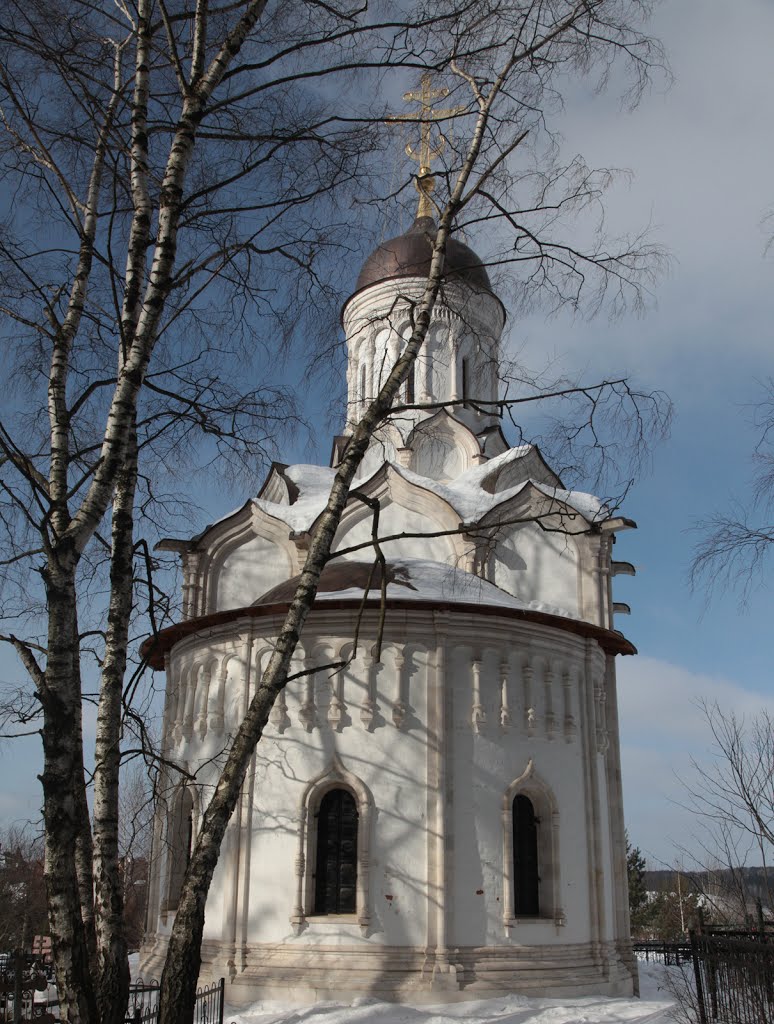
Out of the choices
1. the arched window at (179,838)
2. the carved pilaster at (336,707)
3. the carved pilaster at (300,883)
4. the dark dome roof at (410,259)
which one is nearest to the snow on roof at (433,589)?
the carved pilaster at (336,707)

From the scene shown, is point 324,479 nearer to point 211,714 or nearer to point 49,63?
point 211,714

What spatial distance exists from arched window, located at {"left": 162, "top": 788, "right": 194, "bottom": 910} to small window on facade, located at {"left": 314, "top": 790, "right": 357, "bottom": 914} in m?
1.98

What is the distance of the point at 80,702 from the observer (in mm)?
5535

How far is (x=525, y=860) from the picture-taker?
10.7 meters

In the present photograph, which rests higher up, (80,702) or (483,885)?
(80,702)

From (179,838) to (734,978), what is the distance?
675 cm

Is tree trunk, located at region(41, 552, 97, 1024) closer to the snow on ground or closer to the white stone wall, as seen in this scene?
the snow on ground

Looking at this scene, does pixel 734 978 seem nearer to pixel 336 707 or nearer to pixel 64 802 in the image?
pixel 336 707

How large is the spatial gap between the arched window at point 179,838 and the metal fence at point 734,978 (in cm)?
608

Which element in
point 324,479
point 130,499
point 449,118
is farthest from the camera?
point 324,479

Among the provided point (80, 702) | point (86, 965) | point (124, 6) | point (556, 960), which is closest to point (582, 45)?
point (124, 6)

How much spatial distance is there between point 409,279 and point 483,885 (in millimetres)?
10874

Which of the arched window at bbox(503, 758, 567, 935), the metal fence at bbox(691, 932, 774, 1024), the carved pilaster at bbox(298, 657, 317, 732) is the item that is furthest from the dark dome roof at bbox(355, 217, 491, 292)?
the metal fence at bbox(691, 932, 774, 1024)

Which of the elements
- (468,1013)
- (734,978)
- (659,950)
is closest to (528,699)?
(468,1013)
